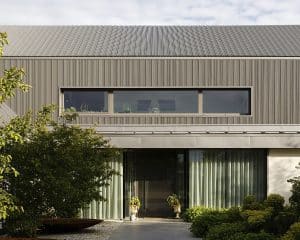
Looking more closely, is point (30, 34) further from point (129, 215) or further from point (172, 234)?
point (172, 234)

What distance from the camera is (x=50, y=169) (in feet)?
50.0

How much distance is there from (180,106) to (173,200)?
4367 mm

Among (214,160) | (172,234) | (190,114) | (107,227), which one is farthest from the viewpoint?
(190,114)

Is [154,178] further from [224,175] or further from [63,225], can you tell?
[63,225]

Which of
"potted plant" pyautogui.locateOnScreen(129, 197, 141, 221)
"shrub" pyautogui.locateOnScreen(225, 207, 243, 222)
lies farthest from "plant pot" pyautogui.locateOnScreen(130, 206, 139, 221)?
"shrub" pyautogui.locateOnScreen(225, 207, 243, 222)

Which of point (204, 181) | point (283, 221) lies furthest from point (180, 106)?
point (283, 221)

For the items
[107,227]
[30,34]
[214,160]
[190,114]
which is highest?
[30,34]

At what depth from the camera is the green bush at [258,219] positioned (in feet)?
49.7

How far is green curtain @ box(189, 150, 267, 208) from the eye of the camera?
2180cm

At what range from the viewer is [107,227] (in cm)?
1978

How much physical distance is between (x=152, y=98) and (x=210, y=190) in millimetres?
5010

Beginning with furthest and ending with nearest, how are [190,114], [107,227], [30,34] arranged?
[30,34] < [190,114] < [107,227]

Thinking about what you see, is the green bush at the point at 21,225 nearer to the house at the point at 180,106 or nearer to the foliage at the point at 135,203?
the house at the point at 180,106

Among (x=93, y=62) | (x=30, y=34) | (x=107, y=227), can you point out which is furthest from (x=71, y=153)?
(x=30, y=34)
